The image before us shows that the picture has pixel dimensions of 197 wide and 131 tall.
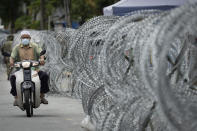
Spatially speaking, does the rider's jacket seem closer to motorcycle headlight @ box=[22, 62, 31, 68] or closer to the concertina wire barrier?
motorcycle headlight @ box=[22, 62, 31, 68]

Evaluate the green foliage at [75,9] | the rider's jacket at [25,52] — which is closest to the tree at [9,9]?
the green foliage at [75,9]

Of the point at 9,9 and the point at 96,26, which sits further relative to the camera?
the point at 9,9

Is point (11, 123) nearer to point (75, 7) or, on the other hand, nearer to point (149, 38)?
point (149, 38)

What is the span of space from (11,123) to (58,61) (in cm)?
797

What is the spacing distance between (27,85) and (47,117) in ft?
2.39

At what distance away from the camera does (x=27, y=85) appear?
16.1m

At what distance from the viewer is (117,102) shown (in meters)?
9.95

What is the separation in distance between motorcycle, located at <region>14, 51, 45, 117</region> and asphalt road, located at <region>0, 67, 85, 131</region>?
28cm

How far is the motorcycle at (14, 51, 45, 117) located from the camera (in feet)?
52.7

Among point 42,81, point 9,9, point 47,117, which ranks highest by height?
point 42,81

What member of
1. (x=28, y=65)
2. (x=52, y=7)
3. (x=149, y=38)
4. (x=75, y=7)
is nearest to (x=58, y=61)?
(x=28, y=65)

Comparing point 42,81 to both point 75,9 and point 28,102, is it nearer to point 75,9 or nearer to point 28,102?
point 28,102

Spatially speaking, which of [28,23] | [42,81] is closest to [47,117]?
[42,81]

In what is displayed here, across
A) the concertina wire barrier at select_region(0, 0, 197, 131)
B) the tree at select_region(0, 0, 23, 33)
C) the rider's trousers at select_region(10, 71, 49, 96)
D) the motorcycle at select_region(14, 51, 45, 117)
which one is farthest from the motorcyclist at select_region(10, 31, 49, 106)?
the tree at select_region(0, 0, 23, 33)
